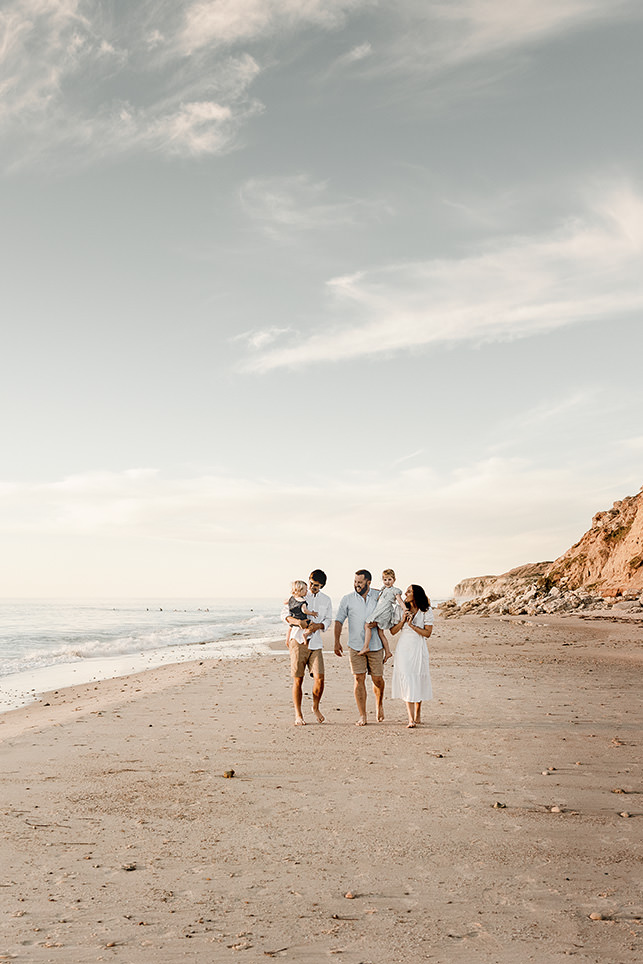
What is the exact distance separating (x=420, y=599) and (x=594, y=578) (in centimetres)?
5153

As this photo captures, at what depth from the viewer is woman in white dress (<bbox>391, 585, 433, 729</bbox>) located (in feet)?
35.2

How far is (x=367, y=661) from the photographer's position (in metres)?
11.1

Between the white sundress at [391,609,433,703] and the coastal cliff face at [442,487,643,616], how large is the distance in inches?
1127

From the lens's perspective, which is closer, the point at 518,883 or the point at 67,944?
the point at 67,944

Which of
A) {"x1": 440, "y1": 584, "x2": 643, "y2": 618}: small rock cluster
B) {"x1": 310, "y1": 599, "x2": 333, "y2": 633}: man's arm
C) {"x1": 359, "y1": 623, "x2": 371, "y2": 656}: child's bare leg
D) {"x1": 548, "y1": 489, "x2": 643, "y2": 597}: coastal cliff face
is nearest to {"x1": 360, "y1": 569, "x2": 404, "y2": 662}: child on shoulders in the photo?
{"x1": 359, "y1": 623, "x2": 371, "y2": 656}: child's bare leg

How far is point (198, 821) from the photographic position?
21.9 ft

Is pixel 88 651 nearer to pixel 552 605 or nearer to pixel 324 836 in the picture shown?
pixel 552 605

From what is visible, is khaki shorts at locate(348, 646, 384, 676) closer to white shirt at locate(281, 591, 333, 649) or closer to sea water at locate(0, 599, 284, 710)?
white shirt at locate(281, 591, 333, 649)

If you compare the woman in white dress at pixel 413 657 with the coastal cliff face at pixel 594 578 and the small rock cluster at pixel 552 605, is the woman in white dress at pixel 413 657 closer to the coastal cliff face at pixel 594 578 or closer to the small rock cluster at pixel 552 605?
the small rock cluster at pixel 552 605

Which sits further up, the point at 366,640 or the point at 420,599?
the point at 420,599

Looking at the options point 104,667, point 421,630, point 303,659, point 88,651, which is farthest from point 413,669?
point 88,651

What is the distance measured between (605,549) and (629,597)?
1677cm

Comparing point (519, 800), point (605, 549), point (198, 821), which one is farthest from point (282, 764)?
point (605, 549)

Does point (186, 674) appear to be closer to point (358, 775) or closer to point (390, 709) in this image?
point (390, 709)
